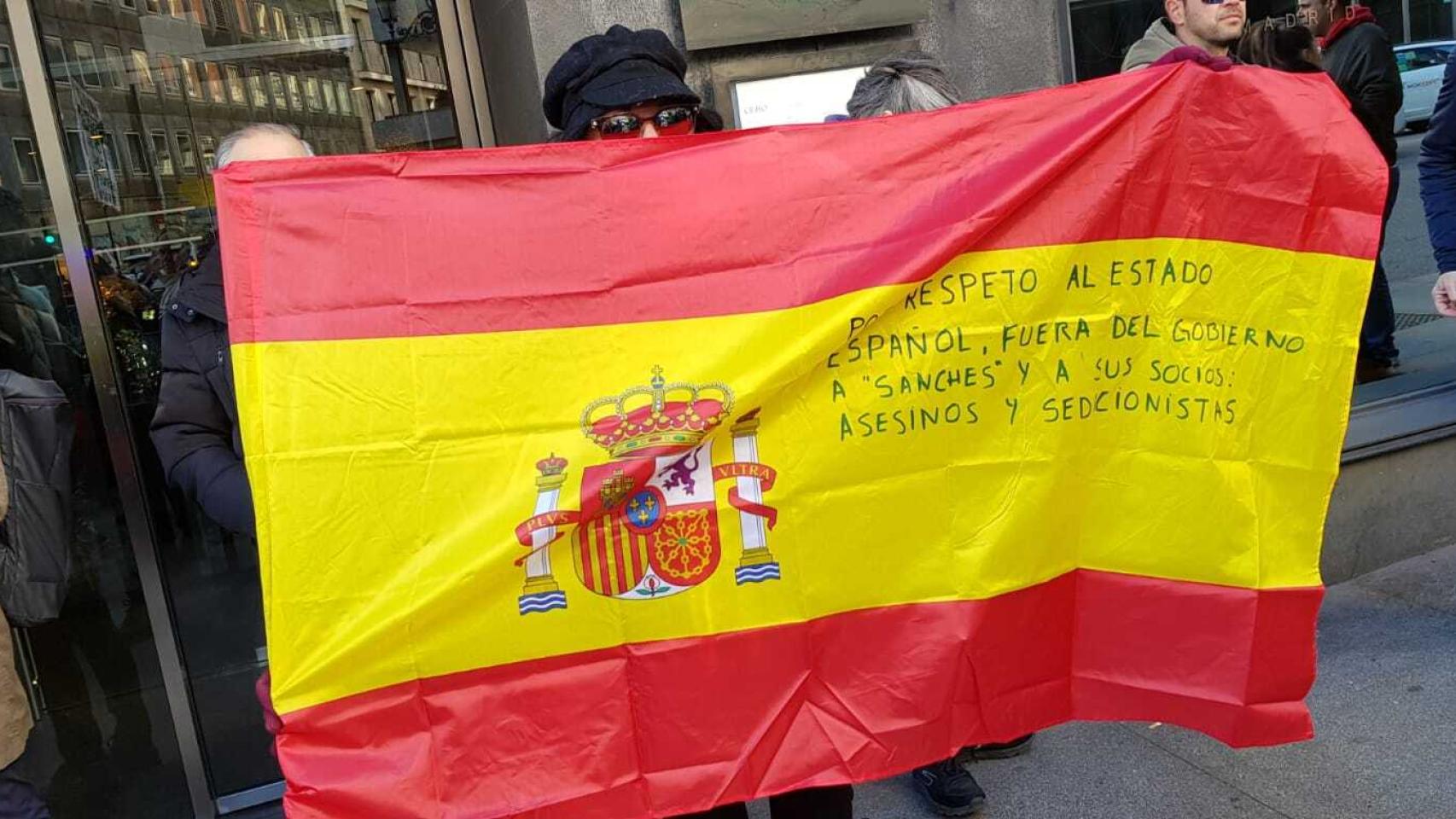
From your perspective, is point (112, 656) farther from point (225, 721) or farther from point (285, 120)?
point (285, 120)

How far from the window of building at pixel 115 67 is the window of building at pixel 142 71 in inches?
1.4

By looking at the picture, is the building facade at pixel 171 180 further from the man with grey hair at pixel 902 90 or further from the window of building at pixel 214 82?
the man with grey hair at pixel 902 90

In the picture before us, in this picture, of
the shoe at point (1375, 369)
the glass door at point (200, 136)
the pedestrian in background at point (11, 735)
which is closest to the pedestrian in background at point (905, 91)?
the glass door at point (200, 136)

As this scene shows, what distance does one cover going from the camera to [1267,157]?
91.0 inches

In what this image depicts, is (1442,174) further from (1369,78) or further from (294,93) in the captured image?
(294,93)

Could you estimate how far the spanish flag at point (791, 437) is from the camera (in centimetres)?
205

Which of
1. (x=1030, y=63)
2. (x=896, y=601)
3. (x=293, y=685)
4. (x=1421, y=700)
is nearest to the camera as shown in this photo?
(x=293, y=685)

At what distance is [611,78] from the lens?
2.61 metres

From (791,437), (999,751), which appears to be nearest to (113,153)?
(791,437)

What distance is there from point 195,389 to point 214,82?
200 cm

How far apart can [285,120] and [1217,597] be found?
3357 millimetres

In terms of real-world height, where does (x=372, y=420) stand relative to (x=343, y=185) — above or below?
below

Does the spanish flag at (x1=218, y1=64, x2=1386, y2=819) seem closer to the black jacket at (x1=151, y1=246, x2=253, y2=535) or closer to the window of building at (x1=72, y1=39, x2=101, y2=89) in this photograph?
the black jacket at (x1=151, y1=246, x2=253, y2=535)

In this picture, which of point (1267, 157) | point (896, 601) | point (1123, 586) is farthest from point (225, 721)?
point (1267, 157)
